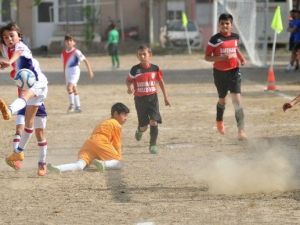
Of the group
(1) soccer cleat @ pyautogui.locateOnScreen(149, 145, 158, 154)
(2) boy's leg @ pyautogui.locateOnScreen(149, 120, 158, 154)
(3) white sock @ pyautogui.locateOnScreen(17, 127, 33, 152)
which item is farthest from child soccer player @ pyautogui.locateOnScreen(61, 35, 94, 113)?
(3) white sock @ pyautogui.locateOnScreen(17, 127, 33, 152)

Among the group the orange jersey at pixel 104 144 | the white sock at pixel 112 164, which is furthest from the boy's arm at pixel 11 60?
the white sock at pixel 112 164

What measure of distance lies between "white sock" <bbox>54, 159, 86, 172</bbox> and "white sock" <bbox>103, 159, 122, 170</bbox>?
28 cm

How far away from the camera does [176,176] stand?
9.76 metres

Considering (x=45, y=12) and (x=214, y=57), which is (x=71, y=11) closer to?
(x=45, y=12)

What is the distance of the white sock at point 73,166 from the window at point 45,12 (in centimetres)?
3886

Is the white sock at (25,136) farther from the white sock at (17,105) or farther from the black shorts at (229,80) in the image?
the black shorts at (229,80)

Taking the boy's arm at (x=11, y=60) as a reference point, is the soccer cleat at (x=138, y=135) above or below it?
below

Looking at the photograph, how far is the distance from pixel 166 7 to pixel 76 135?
35.8 meters

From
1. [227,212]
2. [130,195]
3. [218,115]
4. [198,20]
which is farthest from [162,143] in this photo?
[198,20]

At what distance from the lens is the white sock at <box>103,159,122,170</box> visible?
33.7 ft

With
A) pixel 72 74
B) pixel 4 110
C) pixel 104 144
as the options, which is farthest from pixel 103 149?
pixel 72 74

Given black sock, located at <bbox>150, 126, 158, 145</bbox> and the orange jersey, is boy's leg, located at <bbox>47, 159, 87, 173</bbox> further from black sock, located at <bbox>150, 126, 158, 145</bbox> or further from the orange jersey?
black sock, located at <bbox>150, 126, 158, 145</bbox>

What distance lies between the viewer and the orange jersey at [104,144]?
10.4 meters

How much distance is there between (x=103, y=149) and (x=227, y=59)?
10.5ft
